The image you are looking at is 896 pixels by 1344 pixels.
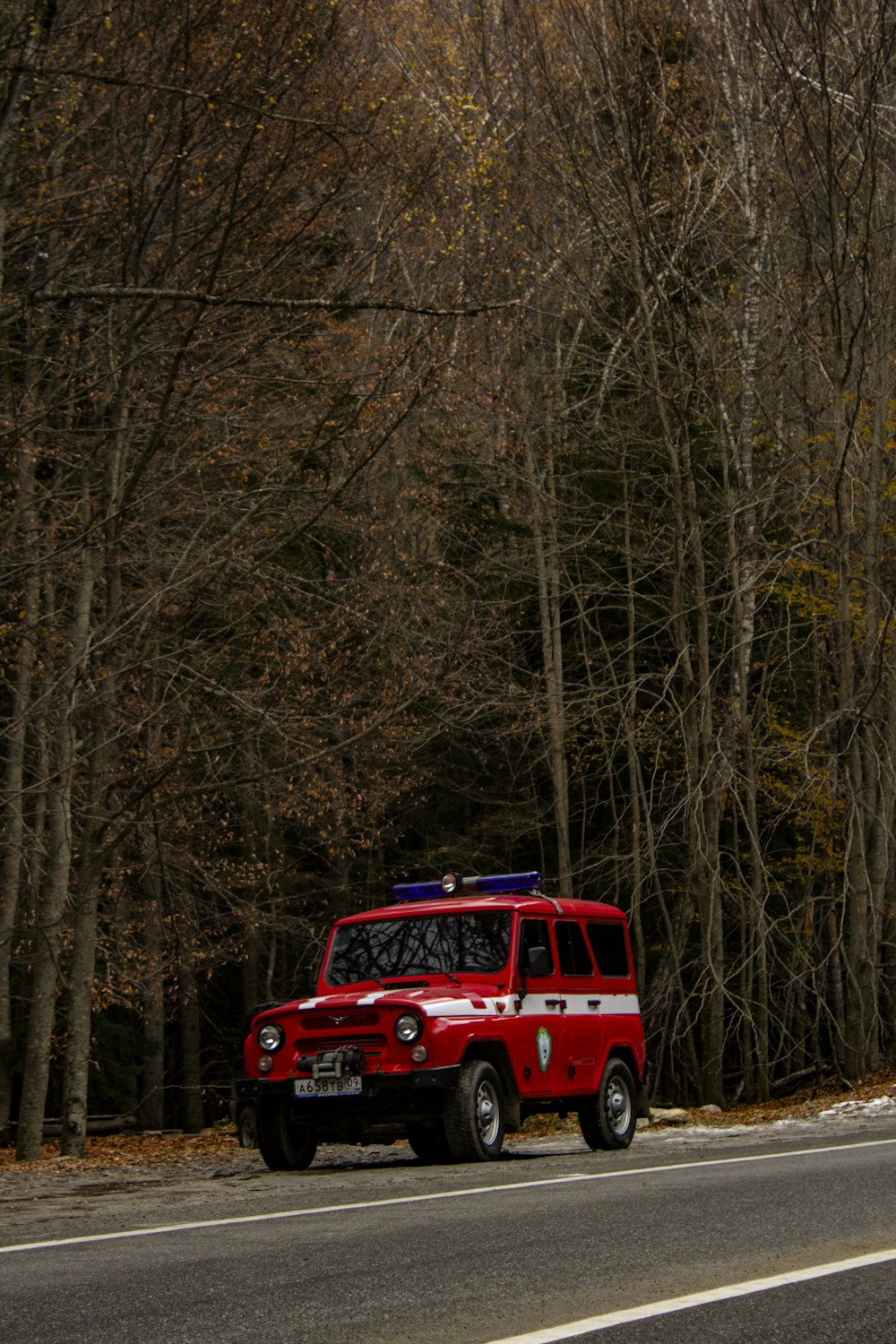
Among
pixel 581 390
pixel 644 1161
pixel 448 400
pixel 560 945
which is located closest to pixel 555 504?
pixel 448 400

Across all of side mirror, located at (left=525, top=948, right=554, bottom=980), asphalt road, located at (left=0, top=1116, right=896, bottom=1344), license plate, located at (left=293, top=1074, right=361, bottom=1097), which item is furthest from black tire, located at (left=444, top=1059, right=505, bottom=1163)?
asphalt road, located at (left=0, top=1116, right=896, bottom=1344)

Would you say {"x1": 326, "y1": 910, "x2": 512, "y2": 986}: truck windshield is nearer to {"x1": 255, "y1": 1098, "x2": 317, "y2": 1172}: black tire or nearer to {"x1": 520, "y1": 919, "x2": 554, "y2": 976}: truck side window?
{"x1": 520, "y1": 919, "x2": 554, "y2": 976}: truck side window

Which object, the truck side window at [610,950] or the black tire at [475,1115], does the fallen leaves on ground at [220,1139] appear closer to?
the black tire at [475,1115]

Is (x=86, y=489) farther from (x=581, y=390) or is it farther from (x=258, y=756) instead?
(x=581, y=390)

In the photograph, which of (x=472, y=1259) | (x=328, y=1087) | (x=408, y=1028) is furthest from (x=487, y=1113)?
(x=472, y=1259)

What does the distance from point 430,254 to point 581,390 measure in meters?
14.3

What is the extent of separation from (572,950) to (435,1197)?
5.21 meters

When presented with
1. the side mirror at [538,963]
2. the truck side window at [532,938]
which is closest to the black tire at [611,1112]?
the truck side window at [532,938]

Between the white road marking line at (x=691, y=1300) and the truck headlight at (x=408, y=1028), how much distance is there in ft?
19.3

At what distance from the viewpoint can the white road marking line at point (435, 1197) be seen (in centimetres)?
740

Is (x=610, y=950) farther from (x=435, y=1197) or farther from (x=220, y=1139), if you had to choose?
(x=220, y=1139)

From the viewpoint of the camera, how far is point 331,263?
1955cm

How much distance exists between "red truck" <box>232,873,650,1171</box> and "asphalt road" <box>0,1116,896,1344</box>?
1.25 m

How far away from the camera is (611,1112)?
13836mm
